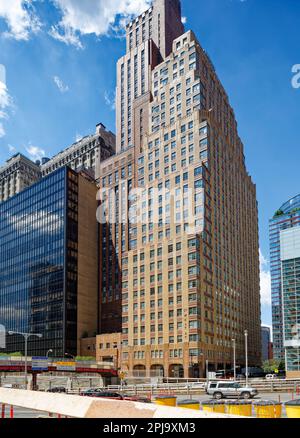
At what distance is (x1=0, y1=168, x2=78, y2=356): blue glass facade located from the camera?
134500mm

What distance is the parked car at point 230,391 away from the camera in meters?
48.7

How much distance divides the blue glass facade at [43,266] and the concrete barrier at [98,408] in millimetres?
122379

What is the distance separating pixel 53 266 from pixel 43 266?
4906 millimetres

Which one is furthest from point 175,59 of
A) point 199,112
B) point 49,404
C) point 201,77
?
point 49,404

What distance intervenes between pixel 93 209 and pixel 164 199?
40674 millimetres

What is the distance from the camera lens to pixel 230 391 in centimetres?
5134

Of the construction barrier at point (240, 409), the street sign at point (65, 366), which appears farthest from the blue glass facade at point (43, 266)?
the construction barrier at point (240, 409)

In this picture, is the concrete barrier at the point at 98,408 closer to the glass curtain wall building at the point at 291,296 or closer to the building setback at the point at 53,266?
the glass curtain wall building at the point at 291,296

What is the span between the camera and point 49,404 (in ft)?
40.9

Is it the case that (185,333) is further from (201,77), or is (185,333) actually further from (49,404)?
(49,404)

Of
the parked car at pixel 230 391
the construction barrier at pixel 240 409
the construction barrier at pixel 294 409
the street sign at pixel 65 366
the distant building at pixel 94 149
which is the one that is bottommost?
the street sign at pixel 65 366

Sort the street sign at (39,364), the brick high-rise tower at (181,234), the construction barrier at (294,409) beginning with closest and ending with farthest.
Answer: the construction barrier at (294,409)
the street sign at (39,364)
the brick high-rise tower at (181,234)

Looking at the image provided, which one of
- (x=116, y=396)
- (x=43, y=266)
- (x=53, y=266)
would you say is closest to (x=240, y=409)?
(x=116, y=396)

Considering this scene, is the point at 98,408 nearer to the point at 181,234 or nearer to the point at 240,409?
the point at 240,409
